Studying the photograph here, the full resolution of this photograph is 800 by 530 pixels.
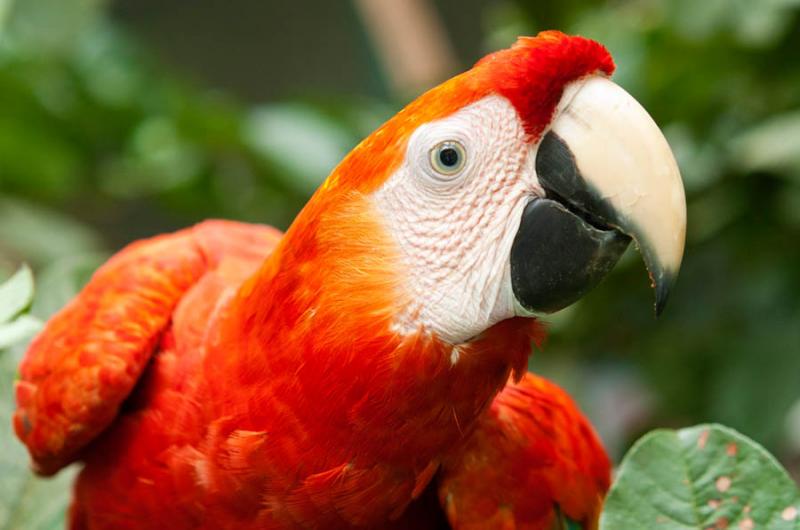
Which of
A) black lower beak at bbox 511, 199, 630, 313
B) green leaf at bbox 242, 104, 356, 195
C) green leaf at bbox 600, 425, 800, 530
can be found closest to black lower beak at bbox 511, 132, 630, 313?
black lower beak at bbox 511, 199, 630, 313

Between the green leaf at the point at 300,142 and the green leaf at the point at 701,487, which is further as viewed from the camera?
the green leaf at the point at 300,142

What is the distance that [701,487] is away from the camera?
0.73 meters

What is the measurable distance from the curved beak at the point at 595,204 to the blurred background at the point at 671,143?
76cm

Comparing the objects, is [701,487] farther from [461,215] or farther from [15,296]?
[15,296]

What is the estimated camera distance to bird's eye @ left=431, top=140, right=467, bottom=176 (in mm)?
815

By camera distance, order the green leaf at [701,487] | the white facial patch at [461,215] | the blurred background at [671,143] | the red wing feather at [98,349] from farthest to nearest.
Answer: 1. the blurred background at [671,143]
2. the red wing feather at [98,349]
3. the white facial patch at [461,215]
4. the green leaf at [701,487]

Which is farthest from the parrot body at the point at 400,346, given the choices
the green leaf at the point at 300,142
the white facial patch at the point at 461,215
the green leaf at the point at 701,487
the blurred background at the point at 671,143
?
the green leaf at the point at 300,142

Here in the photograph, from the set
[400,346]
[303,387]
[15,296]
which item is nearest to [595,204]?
[400,346]

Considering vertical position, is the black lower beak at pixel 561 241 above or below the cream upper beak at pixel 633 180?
below

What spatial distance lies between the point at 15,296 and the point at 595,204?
0.48 metres

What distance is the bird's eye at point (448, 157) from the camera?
2.68 ft

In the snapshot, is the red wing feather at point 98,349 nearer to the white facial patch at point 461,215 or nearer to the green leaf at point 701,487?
the white facial patch at point 461,215

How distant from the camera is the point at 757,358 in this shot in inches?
65.4

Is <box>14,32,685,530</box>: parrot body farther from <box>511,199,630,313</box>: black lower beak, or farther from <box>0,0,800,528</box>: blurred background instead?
<box>0,0,800,528</box>: blurred background
